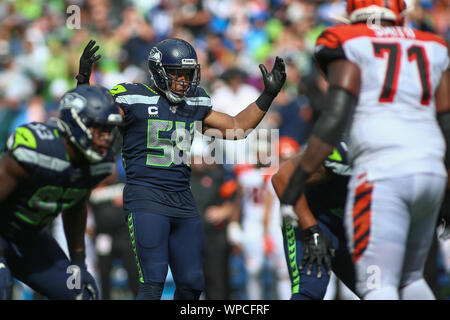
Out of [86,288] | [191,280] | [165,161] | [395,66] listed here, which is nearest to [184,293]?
[191,280]

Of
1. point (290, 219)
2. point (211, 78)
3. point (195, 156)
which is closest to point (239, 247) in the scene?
point (195, 156)

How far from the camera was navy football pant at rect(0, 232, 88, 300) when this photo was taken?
459cm

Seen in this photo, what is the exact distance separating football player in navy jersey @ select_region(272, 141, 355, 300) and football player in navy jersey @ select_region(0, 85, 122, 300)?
47.7 inches

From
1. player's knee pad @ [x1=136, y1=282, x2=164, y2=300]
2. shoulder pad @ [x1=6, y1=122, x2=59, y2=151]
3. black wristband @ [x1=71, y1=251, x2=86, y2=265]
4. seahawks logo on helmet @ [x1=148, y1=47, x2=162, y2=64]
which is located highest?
seahawks logo on helmet @ [x1=148, y1=47, x2=162, y2=64]

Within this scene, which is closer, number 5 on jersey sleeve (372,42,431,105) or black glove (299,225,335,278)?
number 5 on jersey sleeve (372,42,431,105)

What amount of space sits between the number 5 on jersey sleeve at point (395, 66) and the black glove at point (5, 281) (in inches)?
93.8

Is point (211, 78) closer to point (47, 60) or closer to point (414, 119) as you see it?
point (47, 60)

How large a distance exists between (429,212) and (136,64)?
7.84 metres

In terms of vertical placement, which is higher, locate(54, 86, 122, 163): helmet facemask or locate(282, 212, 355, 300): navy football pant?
locate(54, 86, 122, 163): helmet facemask

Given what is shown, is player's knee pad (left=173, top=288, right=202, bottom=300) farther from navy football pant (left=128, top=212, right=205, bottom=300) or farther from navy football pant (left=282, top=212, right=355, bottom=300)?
navy football pant (left=282, top=212, right=355, bottom=300)

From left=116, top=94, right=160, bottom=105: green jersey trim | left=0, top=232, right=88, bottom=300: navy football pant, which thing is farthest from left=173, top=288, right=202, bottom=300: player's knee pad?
left=116, top=94, right=160, bottom=105: green jersey trim

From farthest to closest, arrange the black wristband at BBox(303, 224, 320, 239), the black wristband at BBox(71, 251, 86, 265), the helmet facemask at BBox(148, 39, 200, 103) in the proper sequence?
the helmet facemask at BBox(148, 39, 200, 103), the black wristband at BBox(71, 251, 86, 265), the black wristband at BBox(303, 224, 320, 239)

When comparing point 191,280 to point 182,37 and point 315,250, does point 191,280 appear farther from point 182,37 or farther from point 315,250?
point 182,37

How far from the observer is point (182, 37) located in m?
11.8
